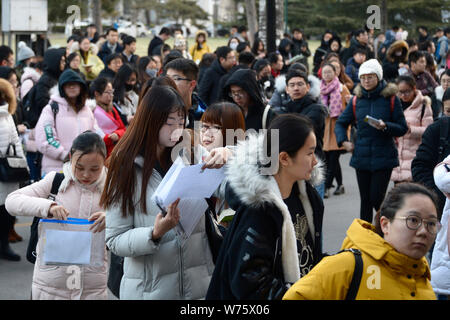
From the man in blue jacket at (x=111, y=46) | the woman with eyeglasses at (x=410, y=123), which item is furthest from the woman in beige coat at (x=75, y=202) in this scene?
the man in blue jacket at (x=111, y=46)

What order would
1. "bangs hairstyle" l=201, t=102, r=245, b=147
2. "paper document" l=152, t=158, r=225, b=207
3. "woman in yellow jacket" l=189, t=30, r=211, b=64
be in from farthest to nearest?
"woman in yellow jacket" l=189, t=30, r=211, b=64 → "bangs hairstyle" l=201, t=102, r=245, b=147 → "paper document" l=152, t=158, r=225, b=207

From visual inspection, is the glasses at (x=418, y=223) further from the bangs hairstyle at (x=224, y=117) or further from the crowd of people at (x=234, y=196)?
the bangs hairstyle at (x=224, y=117)

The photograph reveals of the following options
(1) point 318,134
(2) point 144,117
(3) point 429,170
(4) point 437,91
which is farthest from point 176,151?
(4) point 437,91

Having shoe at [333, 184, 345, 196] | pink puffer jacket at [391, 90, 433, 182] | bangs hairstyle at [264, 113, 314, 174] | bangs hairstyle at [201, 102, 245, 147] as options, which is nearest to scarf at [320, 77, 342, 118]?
shoe at [333, 184, 345, 196]

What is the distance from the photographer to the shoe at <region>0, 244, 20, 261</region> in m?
7.57

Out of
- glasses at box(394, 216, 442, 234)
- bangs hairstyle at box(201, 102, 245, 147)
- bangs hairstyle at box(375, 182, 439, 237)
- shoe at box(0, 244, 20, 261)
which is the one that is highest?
bangs hairstyle at box(201, 102, 245, 147)

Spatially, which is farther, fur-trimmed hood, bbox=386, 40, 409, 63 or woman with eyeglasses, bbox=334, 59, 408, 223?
fur-trimmed hood, bbox=386, 40, 409, 63

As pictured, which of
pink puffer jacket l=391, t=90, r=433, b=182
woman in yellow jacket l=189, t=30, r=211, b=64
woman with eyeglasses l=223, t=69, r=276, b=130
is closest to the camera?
woman with eyeglasses l=223, t=69, r=276, b=130

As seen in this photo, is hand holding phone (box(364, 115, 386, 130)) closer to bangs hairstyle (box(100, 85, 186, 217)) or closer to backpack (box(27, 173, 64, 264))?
backpack (box(27, 173, 64, 264))

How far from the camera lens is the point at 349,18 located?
4353 centimetres

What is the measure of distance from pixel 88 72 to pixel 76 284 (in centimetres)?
893

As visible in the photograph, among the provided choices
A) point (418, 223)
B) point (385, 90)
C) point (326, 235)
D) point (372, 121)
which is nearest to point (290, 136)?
point (418, 223)

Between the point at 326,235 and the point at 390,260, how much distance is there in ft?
18.0

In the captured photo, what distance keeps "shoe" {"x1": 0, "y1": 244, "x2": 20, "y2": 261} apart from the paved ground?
0.07 m
